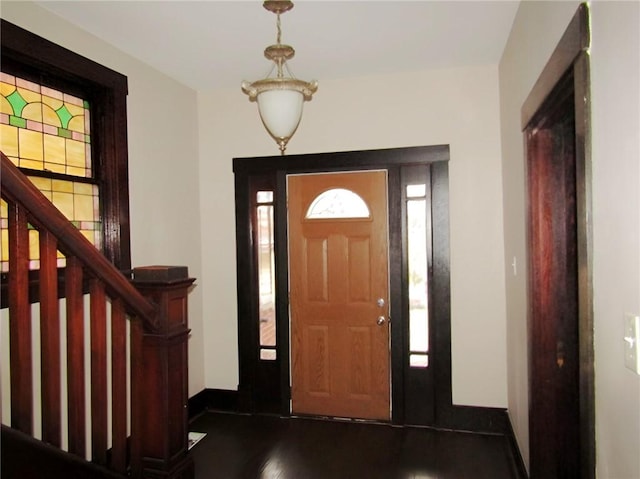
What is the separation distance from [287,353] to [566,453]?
207 cm

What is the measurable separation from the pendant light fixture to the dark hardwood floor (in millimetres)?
2072

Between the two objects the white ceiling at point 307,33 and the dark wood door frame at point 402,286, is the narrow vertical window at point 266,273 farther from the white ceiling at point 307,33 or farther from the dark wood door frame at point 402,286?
the white ceiling at point 307,33

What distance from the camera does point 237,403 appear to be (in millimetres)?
3725

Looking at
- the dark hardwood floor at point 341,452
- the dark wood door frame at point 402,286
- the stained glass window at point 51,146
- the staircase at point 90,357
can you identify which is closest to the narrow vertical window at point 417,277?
the dark wood door frame at point 402,286

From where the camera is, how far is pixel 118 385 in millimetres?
1702

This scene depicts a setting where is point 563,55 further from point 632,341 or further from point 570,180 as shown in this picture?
point 632,341

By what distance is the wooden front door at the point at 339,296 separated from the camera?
3.43 metres

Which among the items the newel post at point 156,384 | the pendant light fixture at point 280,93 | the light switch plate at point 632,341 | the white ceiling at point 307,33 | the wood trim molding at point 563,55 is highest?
the white ceiling at point 307,33

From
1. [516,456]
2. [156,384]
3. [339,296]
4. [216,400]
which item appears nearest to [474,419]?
[516,456]

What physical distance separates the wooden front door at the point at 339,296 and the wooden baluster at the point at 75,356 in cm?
215

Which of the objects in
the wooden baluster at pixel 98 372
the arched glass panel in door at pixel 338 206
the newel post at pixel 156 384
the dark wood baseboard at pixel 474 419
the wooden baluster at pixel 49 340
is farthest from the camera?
the arched glass panel in door at pixel 338 206

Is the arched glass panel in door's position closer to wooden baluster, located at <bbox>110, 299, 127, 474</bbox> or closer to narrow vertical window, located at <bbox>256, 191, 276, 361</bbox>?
narrow vertical window, located at <bbox>256, 191, 276, 361</bbox>

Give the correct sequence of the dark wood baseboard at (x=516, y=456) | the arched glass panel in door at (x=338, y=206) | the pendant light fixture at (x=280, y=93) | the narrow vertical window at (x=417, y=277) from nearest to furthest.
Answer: the pendant light fixture at (x=280, y=93) < the dark wood baseboard at (x=516, y=456) < the narrow vertical window at (x=417, y=277) < the arched glass panel in door at (x=338, y=206)

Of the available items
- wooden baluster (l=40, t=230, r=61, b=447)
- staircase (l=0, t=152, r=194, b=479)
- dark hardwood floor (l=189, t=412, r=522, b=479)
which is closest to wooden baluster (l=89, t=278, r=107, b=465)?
staircase (l=0, t=152, r=194, b=479)
